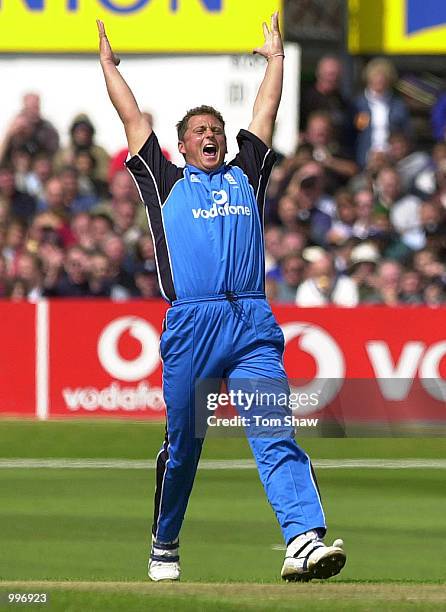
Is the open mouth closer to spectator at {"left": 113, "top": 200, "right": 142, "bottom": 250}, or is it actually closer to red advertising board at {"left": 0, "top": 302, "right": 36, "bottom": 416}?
red advertising board at {"left": 0, "top": 302, "right": 36, "bottom": 416}

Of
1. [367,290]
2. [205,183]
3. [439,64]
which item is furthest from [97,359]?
[205,183]

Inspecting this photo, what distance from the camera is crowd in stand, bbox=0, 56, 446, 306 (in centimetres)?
1611

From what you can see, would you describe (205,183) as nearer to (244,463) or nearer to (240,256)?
(240,256)

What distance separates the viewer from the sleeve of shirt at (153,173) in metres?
7.27

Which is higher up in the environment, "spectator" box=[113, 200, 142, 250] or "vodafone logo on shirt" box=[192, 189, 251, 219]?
"vodafone logo on shirt" box=[192, 189, 251, 219]

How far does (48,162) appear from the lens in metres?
18.0

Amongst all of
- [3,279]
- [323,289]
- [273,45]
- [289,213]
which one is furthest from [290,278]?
[273,45]

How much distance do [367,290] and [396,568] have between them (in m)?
8.34

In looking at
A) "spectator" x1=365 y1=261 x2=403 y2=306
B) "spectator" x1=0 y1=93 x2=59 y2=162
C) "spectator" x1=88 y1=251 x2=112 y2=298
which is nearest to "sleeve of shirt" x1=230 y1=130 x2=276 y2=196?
"spectator" x1=365 y1=261 x2=403 y2=306

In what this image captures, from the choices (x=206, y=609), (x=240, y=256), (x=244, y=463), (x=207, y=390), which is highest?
(x=240, y=256)

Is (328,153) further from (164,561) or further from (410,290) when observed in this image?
(164,561)

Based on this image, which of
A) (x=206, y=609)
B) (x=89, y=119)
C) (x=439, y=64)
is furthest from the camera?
(x=439, y=64)

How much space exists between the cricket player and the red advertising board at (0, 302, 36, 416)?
8525 mm

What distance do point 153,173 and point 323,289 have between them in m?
8.82
